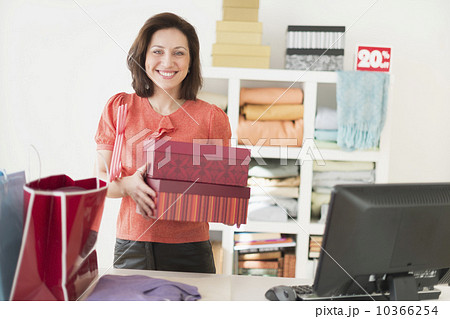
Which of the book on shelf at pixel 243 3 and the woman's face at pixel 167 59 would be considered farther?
the book on shelf at pixel 243 3

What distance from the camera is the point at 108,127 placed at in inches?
51.4

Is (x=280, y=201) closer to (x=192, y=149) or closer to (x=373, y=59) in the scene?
(x=373, y=59)

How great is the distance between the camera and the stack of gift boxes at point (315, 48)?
1.99 meters

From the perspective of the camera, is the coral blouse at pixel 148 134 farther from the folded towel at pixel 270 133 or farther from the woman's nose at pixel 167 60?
the folded towel at pixel 270 133

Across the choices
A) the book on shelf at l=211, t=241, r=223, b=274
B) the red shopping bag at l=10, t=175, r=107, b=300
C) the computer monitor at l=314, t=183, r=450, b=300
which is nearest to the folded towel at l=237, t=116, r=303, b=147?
the book on shelf at l=211, t=241, r=223, b=274

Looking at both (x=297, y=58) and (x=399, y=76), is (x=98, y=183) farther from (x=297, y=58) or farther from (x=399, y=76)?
(x=399, y=76)

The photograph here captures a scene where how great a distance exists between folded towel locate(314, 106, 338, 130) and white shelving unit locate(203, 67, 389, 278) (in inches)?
1.1

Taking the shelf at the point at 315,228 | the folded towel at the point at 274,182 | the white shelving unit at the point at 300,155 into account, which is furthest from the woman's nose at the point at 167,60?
the shelf at the point at 315,228

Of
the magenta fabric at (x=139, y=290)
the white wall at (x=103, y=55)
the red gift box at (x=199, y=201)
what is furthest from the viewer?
the white wall at (x=103, y=55)

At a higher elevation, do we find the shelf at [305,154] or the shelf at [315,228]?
the shelf at [305,154]

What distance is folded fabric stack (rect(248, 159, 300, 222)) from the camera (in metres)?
2.04

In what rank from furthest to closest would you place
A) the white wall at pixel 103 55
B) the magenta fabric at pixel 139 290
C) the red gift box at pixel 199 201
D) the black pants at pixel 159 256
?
the white wall at pixel 103 55 < the black pants at pixel 159 256 < the red gift box at pixel 199 201 < the magenta fabric at pixel 139 290

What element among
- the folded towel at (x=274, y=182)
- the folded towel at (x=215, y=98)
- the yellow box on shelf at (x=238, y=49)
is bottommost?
the folded towel at (x=274, y=182)

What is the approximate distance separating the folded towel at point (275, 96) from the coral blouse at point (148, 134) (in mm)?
676
